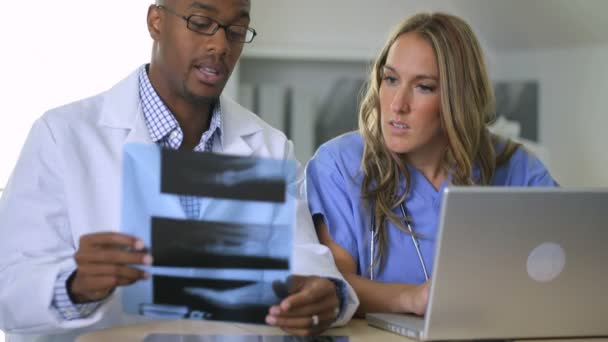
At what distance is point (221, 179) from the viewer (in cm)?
135

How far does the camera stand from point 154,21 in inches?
71.1

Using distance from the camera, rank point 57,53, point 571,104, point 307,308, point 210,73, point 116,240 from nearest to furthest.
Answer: point 116,240
point 307,308
point 210,73
point 57,53
point 571,104

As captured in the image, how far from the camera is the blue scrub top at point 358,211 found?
6.33 feet

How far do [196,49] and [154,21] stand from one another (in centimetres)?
15

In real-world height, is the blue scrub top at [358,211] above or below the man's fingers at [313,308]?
above

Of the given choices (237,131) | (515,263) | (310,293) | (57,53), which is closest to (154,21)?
(237,131)

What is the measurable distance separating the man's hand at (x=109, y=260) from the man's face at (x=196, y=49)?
1.57 feet

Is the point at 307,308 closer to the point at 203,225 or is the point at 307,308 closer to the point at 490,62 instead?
the point at 203,225

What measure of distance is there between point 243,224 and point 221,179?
0.08 metres

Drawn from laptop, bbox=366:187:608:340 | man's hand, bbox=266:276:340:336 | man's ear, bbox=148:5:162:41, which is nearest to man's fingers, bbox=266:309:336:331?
man's hand, bbox=266:276:340:336

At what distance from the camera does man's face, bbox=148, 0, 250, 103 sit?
170 cm

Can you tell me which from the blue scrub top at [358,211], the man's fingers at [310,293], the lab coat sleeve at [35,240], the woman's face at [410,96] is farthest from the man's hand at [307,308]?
the woman's face at [410,96]

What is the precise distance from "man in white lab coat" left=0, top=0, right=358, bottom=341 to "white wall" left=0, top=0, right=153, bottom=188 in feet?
5.05

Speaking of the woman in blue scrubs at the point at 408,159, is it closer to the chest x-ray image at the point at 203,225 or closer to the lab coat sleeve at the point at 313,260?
the lab coat sleeve at the point at 313,260
